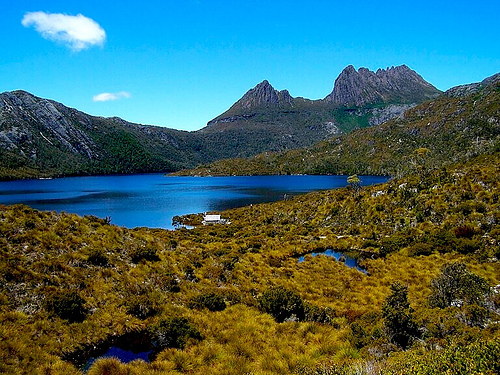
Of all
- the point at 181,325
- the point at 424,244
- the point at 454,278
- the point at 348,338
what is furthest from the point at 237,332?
the point at 424,244

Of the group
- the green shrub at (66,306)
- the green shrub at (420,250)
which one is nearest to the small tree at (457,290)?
the green shrub at (420,250)

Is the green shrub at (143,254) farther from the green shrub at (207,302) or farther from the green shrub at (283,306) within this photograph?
the green shrub at (283,306)

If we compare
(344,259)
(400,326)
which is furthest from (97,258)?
(344,259)

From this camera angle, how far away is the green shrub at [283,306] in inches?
731

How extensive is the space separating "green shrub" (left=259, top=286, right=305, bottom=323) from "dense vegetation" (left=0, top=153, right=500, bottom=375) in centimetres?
6

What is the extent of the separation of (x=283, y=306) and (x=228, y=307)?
10.8 feet

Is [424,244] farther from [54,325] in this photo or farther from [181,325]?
[54,325]

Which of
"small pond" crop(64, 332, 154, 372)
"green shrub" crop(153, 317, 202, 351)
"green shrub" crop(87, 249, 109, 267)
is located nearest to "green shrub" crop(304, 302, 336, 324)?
"green shrub" crop(153, 317, 202, 351)

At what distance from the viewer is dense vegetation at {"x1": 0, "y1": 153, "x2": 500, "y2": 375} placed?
12.6 meters

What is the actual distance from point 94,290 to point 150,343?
4.95m

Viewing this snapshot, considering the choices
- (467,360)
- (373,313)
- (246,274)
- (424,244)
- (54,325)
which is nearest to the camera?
(467,360)

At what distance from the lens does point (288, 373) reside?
40.4 feet

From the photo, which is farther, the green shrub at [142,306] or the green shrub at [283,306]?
the green shrub at [283,306]

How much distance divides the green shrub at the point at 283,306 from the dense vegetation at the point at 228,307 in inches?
2.4
